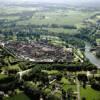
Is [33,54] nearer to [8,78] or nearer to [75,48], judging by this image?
[75,48]

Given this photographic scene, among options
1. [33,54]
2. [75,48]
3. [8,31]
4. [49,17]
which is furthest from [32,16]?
[33,54]

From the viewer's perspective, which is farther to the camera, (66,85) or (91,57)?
(91,57)

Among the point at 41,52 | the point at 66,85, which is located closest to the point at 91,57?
the point at 41,52

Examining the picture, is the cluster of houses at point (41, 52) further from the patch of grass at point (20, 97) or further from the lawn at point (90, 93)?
the patch of grass at point (20, 97)

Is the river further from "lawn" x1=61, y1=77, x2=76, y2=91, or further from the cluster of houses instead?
"lawn" x1=61, y1=77, x2=76, y2=91

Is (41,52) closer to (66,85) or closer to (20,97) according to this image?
(66,85)

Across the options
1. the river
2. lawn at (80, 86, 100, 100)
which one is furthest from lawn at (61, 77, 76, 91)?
the river
